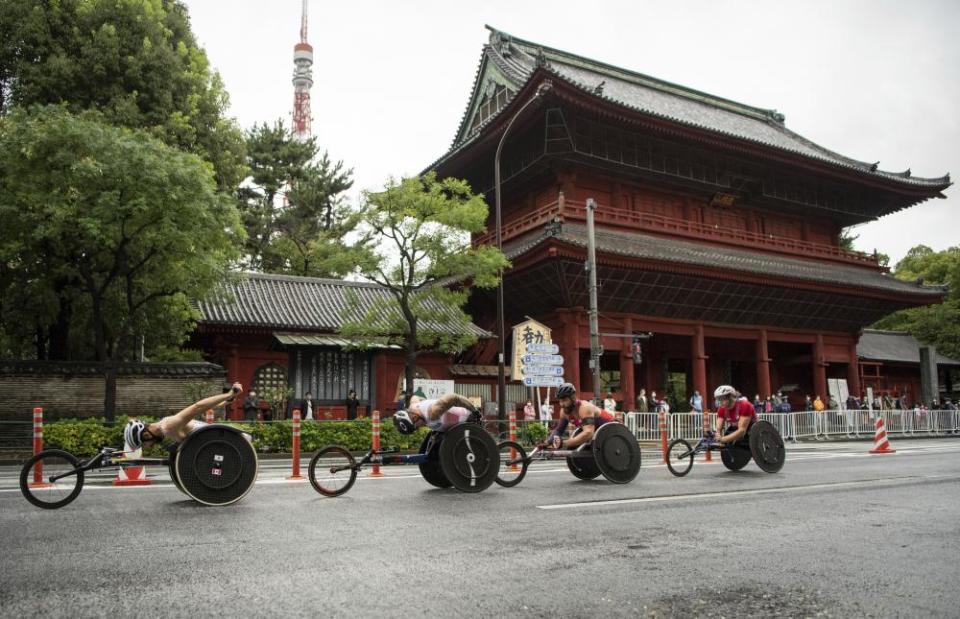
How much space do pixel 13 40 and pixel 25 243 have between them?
7.32m

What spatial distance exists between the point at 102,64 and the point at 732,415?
754 inches

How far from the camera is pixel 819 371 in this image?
3134 cm

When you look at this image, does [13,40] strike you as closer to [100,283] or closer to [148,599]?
[100,283]

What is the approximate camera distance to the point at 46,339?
75.4 feet

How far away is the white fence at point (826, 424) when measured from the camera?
884 inches

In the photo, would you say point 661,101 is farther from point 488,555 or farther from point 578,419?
point 488,555

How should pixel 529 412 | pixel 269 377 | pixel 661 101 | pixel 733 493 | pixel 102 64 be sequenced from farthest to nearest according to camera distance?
pixel 661 101 → pixel 269 377 → pixel 529 412 → pixel 102 64 → pixel 733 493

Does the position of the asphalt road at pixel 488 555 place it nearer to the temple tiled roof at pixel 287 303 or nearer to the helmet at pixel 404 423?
the helmet at pixel 404 423

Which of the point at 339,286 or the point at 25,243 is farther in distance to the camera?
the point at 339,286

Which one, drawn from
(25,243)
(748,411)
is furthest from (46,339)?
(748,411)

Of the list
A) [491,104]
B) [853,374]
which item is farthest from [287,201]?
[853,374]

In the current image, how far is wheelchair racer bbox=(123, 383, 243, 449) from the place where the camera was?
24.7 ft

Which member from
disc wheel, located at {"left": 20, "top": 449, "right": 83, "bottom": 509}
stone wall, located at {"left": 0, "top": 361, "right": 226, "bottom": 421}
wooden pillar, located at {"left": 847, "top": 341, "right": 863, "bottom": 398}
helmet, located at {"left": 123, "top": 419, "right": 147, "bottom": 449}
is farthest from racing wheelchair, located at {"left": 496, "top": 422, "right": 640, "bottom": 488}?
wooden pillar, located at {"left": 847, "top": 341, "right": 863, "bottom": 398}

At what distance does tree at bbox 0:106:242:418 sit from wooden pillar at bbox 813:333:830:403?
82.6 ft
